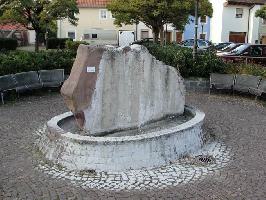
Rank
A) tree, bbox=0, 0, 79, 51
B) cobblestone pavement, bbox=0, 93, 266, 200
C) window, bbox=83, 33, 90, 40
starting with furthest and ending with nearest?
window, bbox=83, 33, 90, 40 → tree, bbox=0, 0, 79, 51 → cobblestone pavement, bbox=0, 93, 266, 200

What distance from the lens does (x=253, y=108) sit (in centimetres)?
1276

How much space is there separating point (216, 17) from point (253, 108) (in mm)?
33861

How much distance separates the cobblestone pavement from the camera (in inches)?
264

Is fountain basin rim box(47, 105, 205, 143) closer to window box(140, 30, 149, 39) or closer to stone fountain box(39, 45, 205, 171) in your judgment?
stone fountain box(39, 45, 205, 171)

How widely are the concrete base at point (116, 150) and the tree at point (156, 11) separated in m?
16.3

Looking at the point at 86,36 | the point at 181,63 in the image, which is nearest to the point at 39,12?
the point at 181,63

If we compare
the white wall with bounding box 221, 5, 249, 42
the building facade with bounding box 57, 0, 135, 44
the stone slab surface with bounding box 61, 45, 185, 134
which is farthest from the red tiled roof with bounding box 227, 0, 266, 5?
the stone slab surface with bounding box 61, 45, 185, 134

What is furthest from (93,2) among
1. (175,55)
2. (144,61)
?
(144,61)

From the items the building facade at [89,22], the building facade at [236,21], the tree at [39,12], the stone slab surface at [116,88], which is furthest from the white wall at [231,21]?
the stone slab surface at [116,88]

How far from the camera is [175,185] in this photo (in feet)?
23.0

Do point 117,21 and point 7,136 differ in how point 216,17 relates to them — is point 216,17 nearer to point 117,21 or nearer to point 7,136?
point 117,21

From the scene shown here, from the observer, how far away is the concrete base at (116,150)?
755 centimetres

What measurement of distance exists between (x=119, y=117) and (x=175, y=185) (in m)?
2.07

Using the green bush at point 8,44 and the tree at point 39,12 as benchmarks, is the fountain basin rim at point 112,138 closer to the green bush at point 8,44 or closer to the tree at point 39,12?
the tree at point 39,12
